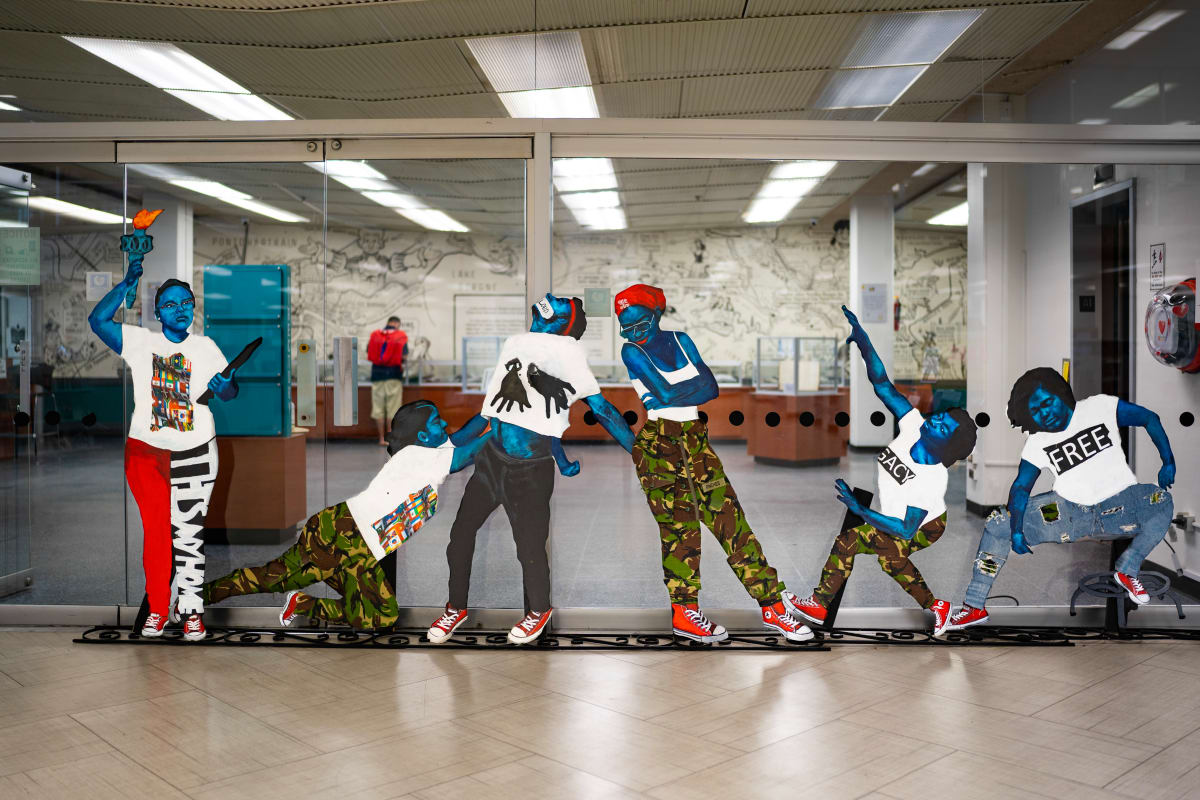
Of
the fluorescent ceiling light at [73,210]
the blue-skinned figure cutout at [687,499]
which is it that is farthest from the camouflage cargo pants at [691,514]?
the fluorescent ceiling light at [73,210]

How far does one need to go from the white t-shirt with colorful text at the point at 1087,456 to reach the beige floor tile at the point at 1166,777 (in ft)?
4.78

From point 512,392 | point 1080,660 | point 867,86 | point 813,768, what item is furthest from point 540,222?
point 1080,660

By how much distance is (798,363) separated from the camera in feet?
14.8

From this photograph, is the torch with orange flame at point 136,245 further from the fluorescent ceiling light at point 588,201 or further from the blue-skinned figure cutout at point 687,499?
the blue-skinned figure cutout at point 687,499

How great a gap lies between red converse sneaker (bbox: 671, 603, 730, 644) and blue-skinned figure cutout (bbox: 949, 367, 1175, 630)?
1111 mm

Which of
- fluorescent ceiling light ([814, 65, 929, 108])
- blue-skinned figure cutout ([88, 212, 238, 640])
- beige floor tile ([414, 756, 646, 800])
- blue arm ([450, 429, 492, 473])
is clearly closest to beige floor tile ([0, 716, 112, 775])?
blue-skinned figure cutout ([88, 212, 238, 640])

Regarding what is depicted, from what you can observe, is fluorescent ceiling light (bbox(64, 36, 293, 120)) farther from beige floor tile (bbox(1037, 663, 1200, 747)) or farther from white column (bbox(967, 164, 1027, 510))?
beige floor tile (bbox(1037, 663, 1200, 747))

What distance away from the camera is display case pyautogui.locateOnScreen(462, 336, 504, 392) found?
4344 millimetres

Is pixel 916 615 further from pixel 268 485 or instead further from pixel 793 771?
pixel 268 485

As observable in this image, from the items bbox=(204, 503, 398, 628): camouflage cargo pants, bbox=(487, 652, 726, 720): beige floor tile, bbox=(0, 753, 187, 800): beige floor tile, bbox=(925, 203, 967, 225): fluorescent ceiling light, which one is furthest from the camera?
bbox=(925, 203, 967, 225): fluorescent ceiling light

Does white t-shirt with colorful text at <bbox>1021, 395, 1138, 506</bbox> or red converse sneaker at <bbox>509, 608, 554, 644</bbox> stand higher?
white t-shirt with colorful text at <bbox>1021, 395, 1138, 506</bbox>

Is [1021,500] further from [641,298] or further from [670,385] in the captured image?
[641,298]

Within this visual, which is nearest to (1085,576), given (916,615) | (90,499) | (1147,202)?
(916,615)

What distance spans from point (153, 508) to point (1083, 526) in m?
4.24
